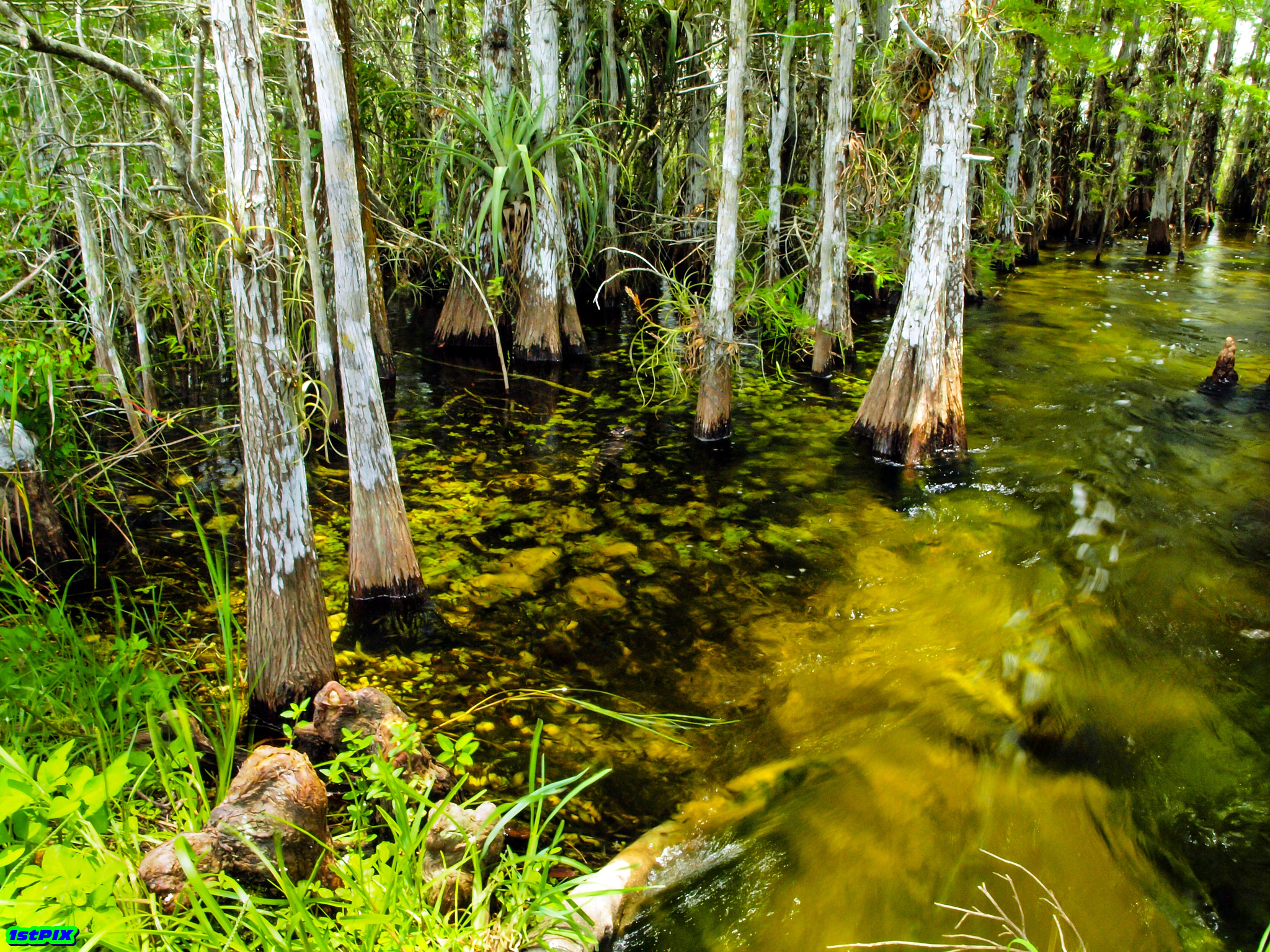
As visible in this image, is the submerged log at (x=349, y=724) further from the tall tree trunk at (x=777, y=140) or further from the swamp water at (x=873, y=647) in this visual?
the tall tree trunk at (x=777, y=140)

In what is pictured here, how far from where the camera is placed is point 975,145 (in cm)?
1320

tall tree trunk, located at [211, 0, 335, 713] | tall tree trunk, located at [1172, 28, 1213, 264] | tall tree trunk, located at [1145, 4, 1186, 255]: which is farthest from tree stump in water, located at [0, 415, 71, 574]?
tall tree trunk, located at [1172, 28, 1213, 264]

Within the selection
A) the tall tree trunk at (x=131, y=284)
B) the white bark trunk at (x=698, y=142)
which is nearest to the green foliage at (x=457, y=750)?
the tall tree trunk at (x=131, y=284)

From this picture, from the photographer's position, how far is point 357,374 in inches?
156

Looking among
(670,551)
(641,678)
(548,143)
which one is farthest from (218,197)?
(548,143)

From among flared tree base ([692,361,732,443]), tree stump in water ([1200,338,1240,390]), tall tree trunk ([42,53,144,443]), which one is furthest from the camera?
tree stump in water ([1200,338,1240,390])

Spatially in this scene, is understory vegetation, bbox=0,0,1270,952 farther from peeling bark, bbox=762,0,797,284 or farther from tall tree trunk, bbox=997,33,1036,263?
tall tree trunk, bbox=997,33,1036,263

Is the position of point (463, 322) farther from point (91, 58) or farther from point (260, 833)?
point (260, 833)

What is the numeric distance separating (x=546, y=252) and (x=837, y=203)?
3695 millimetres

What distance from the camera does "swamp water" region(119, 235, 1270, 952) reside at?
3.06 metres

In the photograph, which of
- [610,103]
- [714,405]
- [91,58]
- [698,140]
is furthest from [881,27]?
[91,58]

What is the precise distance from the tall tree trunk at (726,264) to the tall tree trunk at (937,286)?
59.7 inches

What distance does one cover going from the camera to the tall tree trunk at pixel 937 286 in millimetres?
6180

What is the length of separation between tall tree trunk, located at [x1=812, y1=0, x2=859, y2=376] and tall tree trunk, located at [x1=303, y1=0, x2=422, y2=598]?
5848 mm
